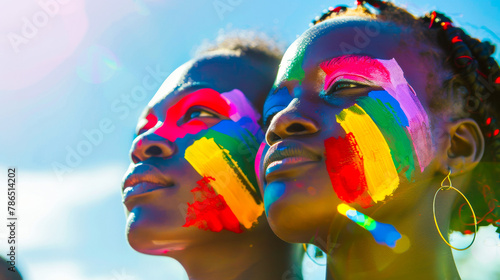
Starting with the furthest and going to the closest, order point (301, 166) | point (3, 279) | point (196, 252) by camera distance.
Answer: point (3, 279)
point (196, 252)
point (301, 166)

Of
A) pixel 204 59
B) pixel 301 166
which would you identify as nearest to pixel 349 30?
pixel 301 166

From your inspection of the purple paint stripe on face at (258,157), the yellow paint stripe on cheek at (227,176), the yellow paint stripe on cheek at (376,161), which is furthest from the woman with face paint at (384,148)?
the yellow paint stripe on cheek at (227,176)

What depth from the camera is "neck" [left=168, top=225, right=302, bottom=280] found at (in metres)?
3.04

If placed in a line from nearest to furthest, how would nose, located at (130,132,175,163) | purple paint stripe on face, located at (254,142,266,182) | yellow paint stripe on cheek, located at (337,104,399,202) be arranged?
yellow paint stripe on cheek, located at (337,104,399,202), purple paint stripe on face, located at (254,142,266,182), nose, located at (130,132,175,163)

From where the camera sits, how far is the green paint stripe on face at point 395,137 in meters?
2.16

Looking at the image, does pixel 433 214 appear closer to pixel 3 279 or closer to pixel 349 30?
pixel 349 30

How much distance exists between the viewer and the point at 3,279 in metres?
3.84

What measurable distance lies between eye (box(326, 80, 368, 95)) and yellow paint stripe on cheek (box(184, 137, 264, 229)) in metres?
0.91

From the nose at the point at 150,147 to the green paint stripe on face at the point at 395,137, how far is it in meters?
1.34

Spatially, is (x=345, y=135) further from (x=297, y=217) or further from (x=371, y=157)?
(x=297, y=217)

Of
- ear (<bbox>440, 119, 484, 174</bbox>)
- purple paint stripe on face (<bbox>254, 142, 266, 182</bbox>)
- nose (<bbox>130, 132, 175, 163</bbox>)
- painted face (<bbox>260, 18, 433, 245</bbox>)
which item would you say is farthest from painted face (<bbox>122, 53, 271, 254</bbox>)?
ear (<bbox>440, 119, 484, 174</bbox>)

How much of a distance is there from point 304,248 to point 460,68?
62.5 inches

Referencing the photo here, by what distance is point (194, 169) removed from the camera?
120 inches

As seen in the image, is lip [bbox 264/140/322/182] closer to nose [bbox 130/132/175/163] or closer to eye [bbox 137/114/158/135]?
nose [bbox 130/132/175/163]
